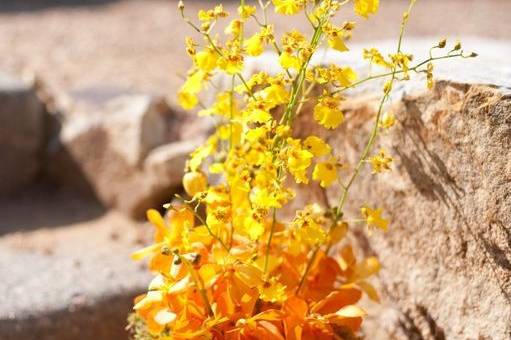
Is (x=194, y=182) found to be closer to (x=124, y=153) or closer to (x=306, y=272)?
(x=306, y=272)

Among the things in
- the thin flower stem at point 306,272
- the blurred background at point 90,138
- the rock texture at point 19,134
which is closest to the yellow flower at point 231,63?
the blurred background at point 90,138

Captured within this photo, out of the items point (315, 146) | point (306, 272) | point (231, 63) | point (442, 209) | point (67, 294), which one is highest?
point (231, 63)

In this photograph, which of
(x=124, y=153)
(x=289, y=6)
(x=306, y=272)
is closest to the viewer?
(x=289, y=6)

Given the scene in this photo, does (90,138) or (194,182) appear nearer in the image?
(194,182)

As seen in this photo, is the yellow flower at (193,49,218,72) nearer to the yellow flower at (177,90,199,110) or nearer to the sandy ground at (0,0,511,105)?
the yellow flower at (177,90,199,110)

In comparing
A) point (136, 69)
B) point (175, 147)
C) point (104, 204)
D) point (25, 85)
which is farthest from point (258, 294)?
point (136, 69)

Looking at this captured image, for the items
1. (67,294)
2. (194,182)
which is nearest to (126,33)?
(67,294)

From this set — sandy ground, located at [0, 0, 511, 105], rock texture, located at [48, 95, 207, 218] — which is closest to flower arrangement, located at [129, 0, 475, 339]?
rock texture, located at [48, 95, 207, 218]
